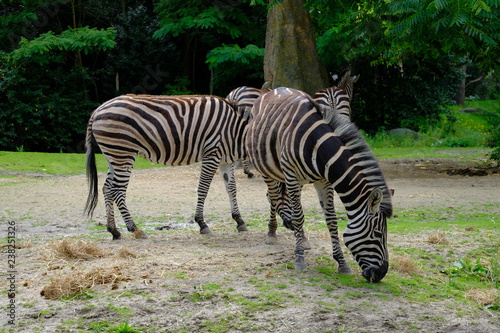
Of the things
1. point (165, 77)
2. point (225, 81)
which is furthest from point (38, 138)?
point (225, 81)

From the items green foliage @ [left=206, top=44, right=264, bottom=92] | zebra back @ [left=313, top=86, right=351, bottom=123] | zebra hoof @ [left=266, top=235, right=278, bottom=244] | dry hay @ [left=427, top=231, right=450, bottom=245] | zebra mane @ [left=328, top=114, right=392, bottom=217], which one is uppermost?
green foliage @ [left=206, top=44, right=264, bottom=92]

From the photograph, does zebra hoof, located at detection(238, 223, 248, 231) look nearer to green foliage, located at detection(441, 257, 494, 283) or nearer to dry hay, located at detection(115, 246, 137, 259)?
dry hay, located at detection(115, 246, 137, 259)

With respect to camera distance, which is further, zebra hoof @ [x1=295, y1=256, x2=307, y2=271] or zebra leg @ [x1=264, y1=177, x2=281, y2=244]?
zebra leg @ [x1=264, y1=177, x2=281, y2=244]

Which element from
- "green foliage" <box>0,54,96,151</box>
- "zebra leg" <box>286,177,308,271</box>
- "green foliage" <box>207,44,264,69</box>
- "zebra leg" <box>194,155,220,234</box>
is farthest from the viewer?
"green foliage" <box>0,54,96,151</box>

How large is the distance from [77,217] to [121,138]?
2.53 metres

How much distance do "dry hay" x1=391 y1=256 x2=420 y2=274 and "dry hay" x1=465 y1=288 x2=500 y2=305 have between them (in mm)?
617

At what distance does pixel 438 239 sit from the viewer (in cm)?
721

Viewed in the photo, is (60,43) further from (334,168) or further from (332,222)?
(334,168)

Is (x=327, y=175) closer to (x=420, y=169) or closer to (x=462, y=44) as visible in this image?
(x=462, y=44)

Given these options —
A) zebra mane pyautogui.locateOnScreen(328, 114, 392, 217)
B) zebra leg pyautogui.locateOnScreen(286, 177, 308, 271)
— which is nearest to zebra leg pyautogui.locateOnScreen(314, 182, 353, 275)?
zebra leg pyautogui.locateOnScreen(286, 177, 308, 271)

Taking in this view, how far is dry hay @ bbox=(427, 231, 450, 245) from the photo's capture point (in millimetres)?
7184

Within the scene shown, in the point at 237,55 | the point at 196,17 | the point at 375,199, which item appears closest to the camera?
the point at 375,199

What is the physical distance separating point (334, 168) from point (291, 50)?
10402 mm

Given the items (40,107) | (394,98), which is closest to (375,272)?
(40,107)
